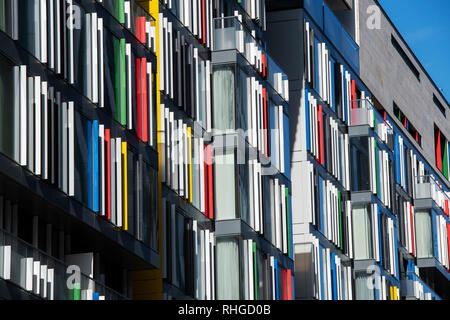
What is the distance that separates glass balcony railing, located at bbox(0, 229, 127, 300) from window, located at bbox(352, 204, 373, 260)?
27.1m

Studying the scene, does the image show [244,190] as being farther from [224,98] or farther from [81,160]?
[81,160]

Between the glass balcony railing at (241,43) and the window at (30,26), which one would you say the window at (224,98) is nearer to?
the glass balcony railing at (241,43)

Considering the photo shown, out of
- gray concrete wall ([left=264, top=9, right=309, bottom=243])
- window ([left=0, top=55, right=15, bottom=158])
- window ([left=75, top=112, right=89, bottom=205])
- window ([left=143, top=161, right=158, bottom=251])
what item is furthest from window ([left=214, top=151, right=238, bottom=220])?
window ([left=0, top=55, right=15, bottom=158])

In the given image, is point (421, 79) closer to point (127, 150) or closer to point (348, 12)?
point (348, 12)

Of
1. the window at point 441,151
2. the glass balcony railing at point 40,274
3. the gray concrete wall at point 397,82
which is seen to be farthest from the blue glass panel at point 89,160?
the window at point 441,151

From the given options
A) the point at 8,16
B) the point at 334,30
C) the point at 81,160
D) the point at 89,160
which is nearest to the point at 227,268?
the point at 89,160

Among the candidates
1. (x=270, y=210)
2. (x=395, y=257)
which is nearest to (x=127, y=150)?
(x=270, y=210)

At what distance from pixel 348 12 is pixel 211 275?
27275 millimetres

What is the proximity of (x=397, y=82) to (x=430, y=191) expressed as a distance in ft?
20.1

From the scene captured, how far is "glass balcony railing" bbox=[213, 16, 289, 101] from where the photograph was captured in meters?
45.0

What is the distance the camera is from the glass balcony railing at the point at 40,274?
95.3 feet

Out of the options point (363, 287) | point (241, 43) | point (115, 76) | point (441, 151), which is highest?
point (441, 151)

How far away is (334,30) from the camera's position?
6159 centimetres
